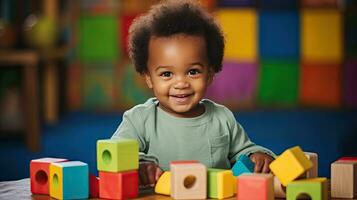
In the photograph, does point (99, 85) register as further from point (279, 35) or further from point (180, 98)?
point (180, 98)

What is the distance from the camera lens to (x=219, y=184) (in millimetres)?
1102

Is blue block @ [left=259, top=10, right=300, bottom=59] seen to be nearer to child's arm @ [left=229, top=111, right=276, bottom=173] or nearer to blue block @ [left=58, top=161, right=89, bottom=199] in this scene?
child's arm @ [left=229, top=111, right=276, bottom=173]

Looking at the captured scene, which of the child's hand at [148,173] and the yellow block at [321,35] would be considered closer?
the child's hand at [148,173]

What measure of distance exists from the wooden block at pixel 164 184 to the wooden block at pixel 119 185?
0.14 feet

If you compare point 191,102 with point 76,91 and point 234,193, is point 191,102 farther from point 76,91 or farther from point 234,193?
point 76,91

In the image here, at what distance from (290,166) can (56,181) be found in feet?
1.26

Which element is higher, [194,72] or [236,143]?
[194,72]

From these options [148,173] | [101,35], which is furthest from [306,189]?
[101,35]

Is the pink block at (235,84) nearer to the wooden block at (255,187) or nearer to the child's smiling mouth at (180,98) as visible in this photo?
the child's smiling mouth at (180,98)

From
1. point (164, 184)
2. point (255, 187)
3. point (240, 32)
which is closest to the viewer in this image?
point (255, 187)

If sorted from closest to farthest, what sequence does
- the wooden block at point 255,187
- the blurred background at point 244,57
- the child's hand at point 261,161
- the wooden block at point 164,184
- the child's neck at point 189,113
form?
1. the wooden block at point 255,187
2. the wooden block at point 164,184
3. the child's hand at point 261,161
4. the child's neck at point 189,113
5. the blurred background at point 244,57

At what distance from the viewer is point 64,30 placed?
3.42m


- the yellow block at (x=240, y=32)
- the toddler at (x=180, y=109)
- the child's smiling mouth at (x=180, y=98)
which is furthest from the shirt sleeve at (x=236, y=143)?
the yellow block at (x=240, y=32)

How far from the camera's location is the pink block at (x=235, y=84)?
11.3 feet
